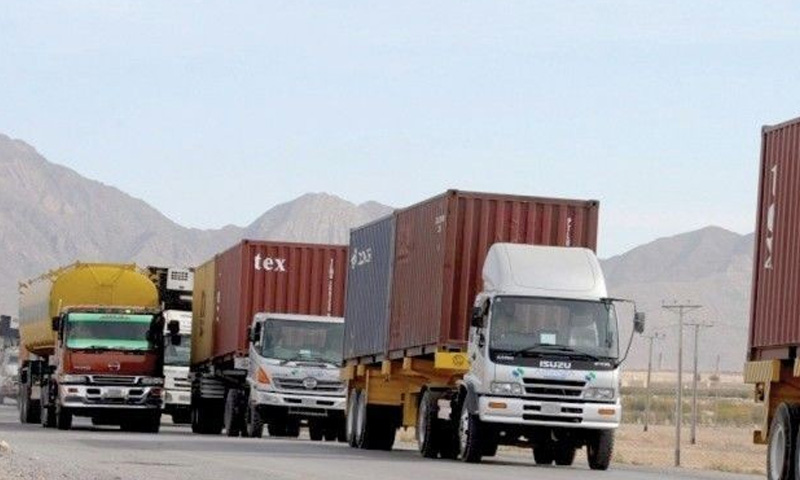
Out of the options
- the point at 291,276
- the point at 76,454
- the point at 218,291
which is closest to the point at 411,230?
the point at 76,454

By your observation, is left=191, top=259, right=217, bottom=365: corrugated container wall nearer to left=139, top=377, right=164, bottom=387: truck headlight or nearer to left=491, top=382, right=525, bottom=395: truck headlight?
left=139, top=377, right=164, bottom=387: truck headlight

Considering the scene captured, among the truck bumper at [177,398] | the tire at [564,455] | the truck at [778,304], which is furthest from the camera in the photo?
the truck bumper at [177,398]

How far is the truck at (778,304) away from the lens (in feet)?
84.3

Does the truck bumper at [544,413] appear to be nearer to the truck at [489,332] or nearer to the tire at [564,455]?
the truck at [489,332]

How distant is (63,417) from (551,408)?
1734cm

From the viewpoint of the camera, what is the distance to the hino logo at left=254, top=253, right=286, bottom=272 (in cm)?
4578

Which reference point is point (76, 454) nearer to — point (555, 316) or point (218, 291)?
point (555, 316)

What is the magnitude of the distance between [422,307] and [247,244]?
12046 millimetres

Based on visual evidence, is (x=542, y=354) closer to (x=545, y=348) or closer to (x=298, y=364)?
(x=545, y=348)

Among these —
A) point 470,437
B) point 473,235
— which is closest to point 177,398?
point 473,235

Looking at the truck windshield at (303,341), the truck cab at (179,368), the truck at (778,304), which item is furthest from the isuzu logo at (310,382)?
the truck at (778,304)

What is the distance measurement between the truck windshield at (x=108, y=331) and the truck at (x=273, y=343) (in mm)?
1963

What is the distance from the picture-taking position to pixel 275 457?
3244 centimetres

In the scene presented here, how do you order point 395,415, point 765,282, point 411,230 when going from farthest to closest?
point 395,415, point 411,230, point 765,282
